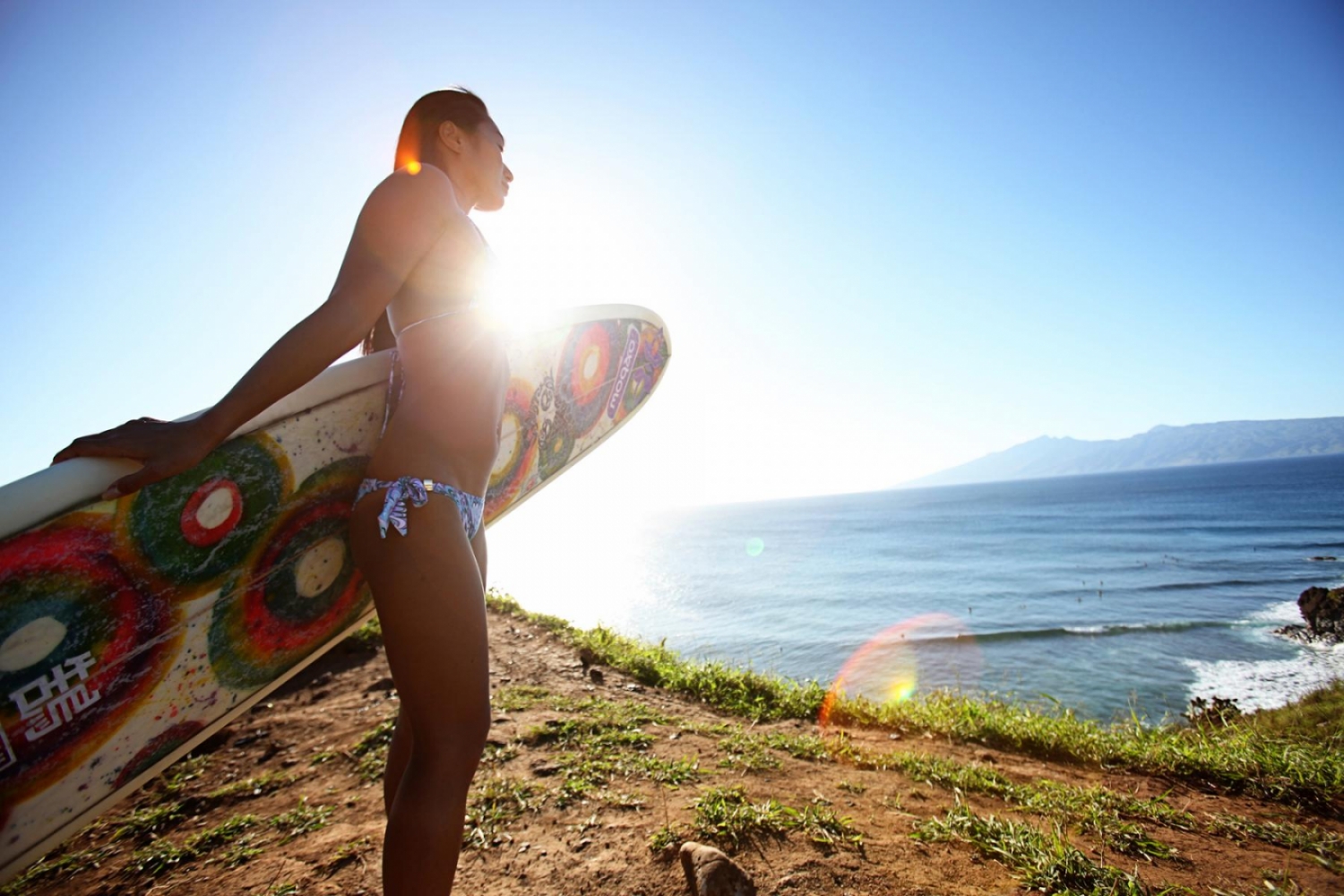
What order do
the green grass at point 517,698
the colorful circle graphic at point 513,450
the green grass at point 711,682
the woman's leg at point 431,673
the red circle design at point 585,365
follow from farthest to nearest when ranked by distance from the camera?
the green grass at point 711,682 → the green grass at point 517,698 → the red circle design at point 585,365 → the colorful circle graphic at point 513,450 → the woman's leg at point 431,673

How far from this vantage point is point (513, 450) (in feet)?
8.73

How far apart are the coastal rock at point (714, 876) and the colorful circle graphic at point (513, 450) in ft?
5.07

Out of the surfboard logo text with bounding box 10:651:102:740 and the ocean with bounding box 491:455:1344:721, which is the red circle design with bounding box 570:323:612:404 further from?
the ocean with bounding box 491:455:1344:721

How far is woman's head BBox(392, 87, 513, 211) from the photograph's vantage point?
1715mm

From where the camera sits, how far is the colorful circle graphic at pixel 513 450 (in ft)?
8.37

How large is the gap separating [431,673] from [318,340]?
0.73m

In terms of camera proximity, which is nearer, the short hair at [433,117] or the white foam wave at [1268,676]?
the short hair at [433,117]

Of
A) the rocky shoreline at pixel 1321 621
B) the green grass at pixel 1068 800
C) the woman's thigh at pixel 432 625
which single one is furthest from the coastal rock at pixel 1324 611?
the woman's thigh at pixel 432 625

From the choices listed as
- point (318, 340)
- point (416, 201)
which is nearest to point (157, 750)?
point (318, 340)

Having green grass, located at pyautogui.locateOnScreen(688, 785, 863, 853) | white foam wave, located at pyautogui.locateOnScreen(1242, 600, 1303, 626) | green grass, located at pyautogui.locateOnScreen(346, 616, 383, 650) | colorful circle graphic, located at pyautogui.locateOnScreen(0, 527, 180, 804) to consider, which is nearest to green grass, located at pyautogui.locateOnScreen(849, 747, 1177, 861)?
green grass, located at pyautogui.locateOnScreen(688, 785, 863, 853)

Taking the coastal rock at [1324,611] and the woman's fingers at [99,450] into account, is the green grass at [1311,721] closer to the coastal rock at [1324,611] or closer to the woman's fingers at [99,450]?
the woman's fingers at [99,450]

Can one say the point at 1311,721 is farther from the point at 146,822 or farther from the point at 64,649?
the point at 146,822

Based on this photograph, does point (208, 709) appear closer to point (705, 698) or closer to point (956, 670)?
point (705, 698)

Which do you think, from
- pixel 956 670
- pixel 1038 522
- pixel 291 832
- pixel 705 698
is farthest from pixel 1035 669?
pixel 1038 522
